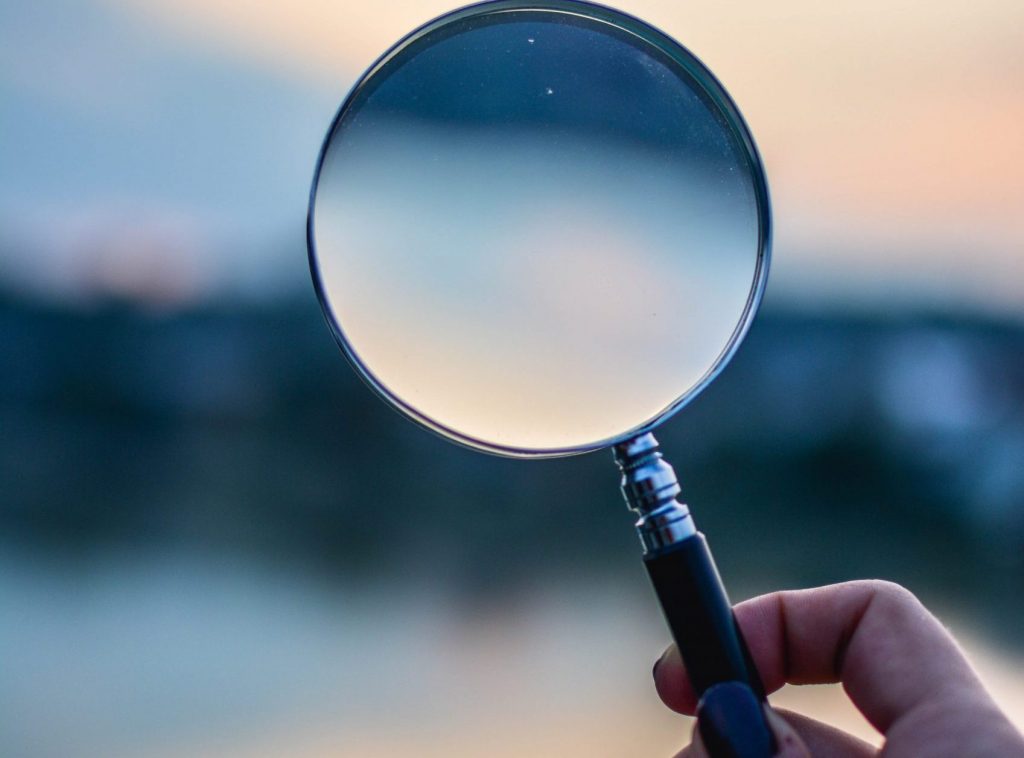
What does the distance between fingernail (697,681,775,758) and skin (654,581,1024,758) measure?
0.04 feet

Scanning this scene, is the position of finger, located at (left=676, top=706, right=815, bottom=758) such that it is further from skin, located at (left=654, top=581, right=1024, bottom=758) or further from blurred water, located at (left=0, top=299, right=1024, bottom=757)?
blurred water, located at (left=0, top=299, right=1024, bottom=757)

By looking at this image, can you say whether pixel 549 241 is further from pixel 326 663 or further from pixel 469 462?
pixel 469 462

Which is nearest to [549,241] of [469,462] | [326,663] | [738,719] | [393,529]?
[738,719]

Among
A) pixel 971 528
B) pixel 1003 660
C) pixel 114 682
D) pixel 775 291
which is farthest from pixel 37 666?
pixel 971 528

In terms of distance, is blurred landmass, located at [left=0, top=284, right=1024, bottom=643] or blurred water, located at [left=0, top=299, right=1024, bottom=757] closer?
blurred water, located at [left=0, top=299, right=1024, bottom=757]

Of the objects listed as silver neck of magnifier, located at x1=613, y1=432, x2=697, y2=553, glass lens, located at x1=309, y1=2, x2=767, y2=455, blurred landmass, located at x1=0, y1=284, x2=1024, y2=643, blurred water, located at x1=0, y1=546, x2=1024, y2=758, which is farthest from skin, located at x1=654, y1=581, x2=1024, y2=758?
blurred landmass, located at x1=0, y1=284, x2=1024, y2=643

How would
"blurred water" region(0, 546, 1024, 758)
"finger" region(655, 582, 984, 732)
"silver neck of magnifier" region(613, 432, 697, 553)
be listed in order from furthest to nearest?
1. "blurred water" region(0, 546, 1024, 758)
2. "finger" region(655, 582, 984, 732)
3. "silver neck of magnifier" region(613, 432, 697, 553)

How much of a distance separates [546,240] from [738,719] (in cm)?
39

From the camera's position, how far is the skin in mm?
716

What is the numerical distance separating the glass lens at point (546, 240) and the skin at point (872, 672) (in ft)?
0.81

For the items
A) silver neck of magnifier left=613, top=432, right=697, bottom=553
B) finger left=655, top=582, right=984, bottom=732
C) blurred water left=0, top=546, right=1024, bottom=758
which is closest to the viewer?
silver neck of magnifier left=613, top=432, right=697, bottom=553

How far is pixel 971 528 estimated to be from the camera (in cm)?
355

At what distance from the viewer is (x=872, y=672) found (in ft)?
2.72

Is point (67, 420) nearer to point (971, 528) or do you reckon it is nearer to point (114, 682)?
point (114, 682)
